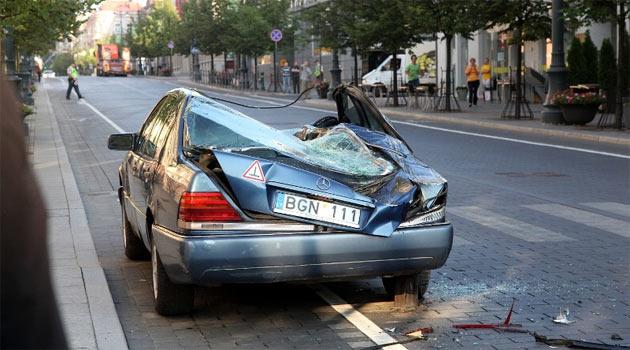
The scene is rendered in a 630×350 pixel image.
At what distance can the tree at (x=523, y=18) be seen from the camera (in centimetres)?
2708

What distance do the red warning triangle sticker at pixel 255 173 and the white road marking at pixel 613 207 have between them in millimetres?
5851

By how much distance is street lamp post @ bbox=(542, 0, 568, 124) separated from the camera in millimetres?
25062

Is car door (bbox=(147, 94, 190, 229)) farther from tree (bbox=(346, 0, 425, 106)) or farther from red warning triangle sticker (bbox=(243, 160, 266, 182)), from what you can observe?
tree (bbox=(346, 0, 425, 106))

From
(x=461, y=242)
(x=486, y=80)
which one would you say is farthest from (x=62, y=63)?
(x=461, y=242)

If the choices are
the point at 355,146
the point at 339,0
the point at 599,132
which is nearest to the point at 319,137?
the point at 355,146

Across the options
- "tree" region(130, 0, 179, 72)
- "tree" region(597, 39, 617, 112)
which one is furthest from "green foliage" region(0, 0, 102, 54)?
"tree" region(130, 0, 179, 72)

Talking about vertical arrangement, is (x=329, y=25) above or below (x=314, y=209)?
above

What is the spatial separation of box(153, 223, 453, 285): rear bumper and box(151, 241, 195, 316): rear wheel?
20 cm

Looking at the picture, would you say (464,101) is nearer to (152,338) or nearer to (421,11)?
(421,11)

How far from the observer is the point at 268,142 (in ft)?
21.8

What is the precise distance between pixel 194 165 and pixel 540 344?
2.29m

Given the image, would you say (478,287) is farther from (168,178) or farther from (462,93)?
(462,93)

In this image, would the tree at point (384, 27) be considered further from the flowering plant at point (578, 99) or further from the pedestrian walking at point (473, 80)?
the flowering plant at point (578, 99)

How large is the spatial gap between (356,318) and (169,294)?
119 centimetres
